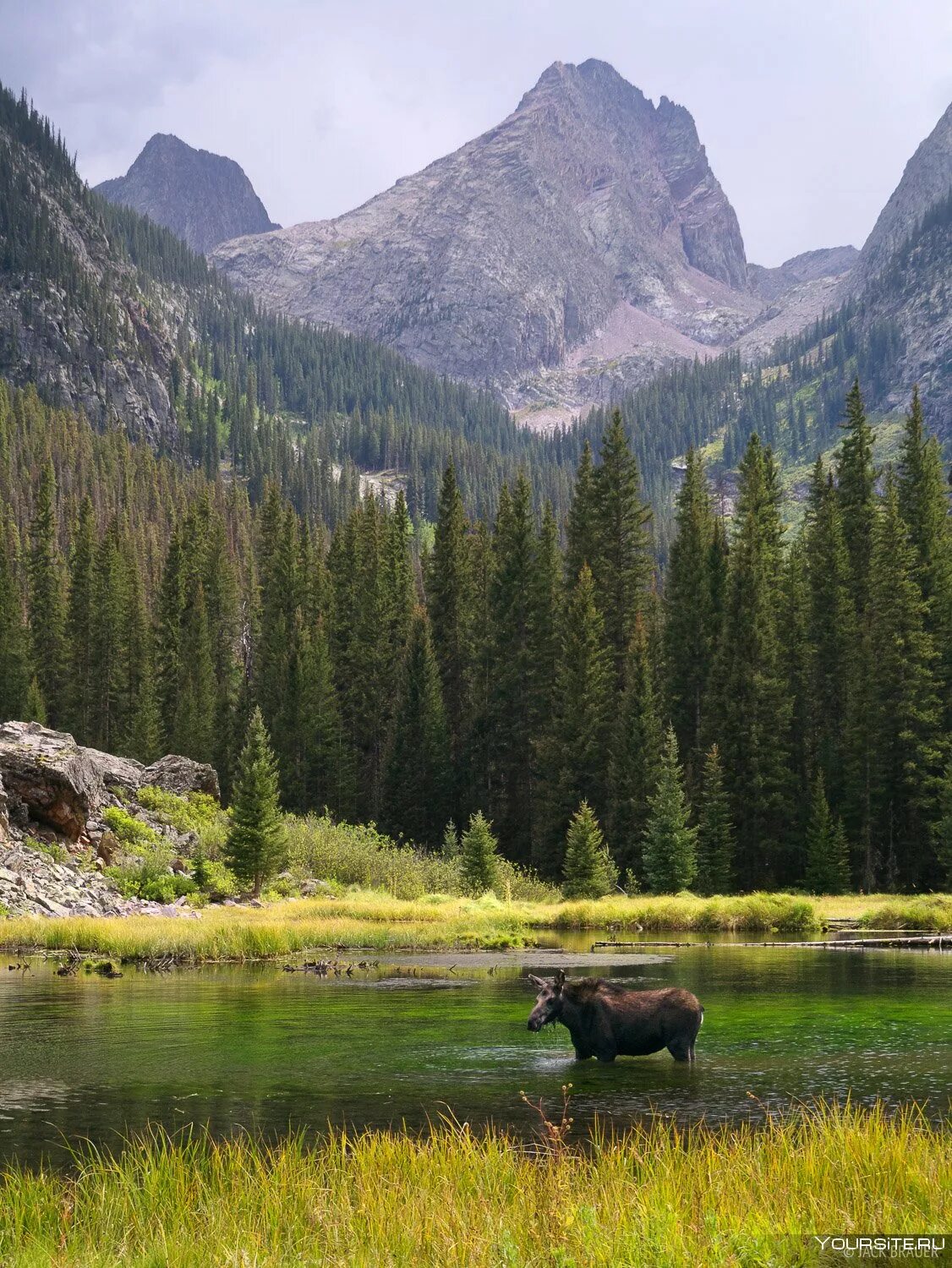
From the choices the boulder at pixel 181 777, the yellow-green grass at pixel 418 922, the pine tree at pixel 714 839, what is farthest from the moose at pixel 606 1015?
the boulder at pixel 181 777

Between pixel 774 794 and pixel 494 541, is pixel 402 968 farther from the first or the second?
pixel 494 541

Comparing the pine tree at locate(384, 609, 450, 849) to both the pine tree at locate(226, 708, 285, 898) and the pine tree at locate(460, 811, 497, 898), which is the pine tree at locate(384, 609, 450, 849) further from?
the pine tree at locate(226, 708, 285, 898)

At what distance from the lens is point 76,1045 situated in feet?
65.8

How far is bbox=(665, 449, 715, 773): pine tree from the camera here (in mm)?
77312

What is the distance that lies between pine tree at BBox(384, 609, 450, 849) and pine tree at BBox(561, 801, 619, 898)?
26249 mm

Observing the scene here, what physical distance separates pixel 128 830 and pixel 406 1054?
132 ft

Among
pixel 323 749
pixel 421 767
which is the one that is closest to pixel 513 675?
pixel 421 767

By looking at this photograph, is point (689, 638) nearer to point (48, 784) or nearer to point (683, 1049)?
point (48, 784)

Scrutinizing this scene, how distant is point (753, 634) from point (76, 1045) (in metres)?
59.2

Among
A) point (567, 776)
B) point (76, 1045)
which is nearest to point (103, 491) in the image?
point (567, 776)

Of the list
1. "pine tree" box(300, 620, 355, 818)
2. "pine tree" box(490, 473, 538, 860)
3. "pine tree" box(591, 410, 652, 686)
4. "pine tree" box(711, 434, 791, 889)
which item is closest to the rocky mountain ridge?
"pine tree" box(300, 620, 355, 818)

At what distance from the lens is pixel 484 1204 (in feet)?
31.2

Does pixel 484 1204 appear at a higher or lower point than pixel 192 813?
lower

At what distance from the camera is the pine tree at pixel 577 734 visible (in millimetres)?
74875
